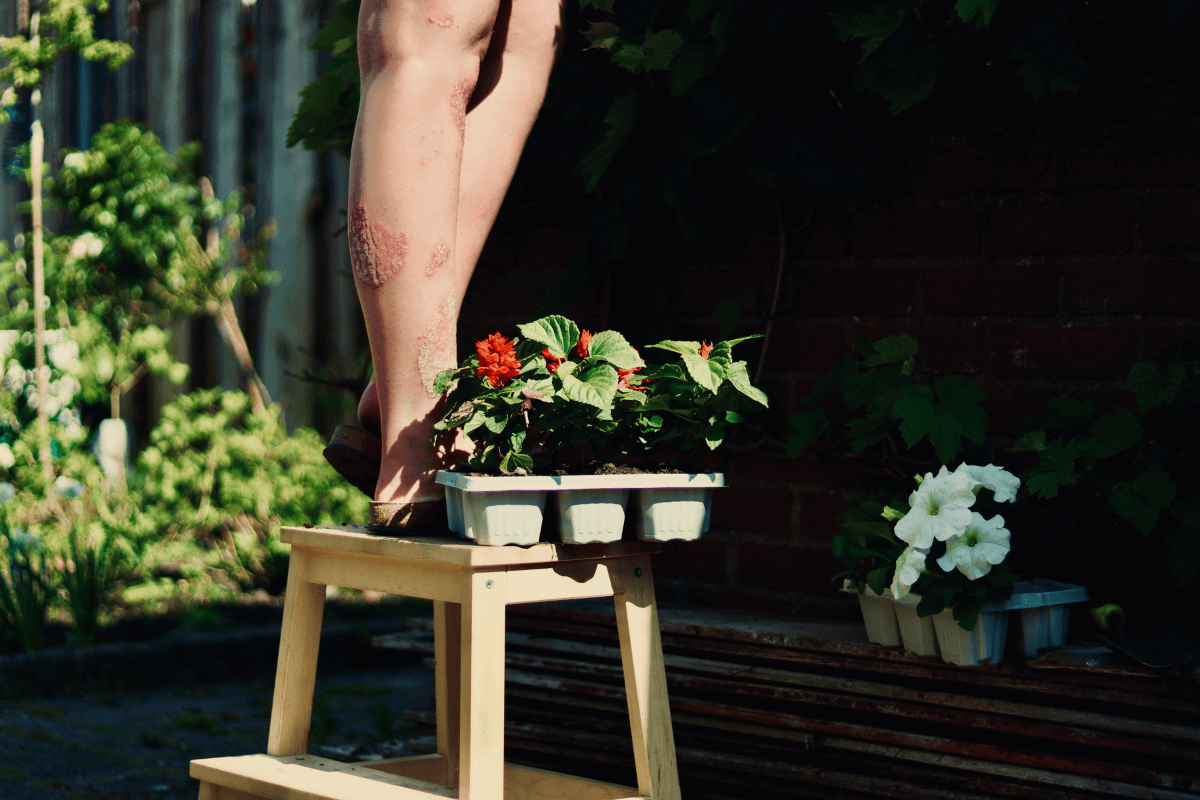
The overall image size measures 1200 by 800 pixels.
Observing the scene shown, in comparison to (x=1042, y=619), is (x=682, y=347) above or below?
above

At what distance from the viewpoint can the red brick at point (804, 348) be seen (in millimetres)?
1958

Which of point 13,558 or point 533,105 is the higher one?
point 533,105

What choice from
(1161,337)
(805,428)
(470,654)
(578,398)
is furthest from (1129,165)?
(470,654)

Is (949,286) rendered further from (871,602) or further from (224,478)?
(224,478)

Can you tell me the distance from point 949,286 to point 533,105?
683mm

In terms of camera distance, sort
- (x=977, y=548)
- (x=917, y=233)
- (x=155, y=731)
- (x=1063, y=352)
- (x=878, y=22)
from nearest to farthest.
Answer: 1. (x=977, y=548)
2. (x=878, y=22)
3. (x=1063, y=352)
4. (x=917, y=233)
5. (x=155, y=731)

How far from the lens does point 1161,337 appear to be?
1677 millimetres

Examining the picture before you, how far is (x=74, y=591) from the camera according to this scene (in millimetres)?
3309

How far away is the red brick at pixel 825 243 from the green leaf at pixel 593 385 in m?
0.71

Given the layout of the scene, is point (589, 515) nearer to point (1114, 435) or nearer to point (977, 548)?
point (977, 548)

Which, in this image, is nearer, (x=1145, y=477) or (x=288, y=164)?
(x=1145, y=477)

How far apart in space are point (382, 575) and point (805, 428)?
69 centimetres

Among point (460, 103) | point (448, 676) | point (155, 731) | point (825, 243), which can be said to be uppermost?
point (460, 103)

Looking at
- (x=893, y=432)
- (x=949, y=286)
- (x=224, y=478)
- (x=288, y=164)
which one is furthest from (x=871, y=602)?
(x=288, y=164)
